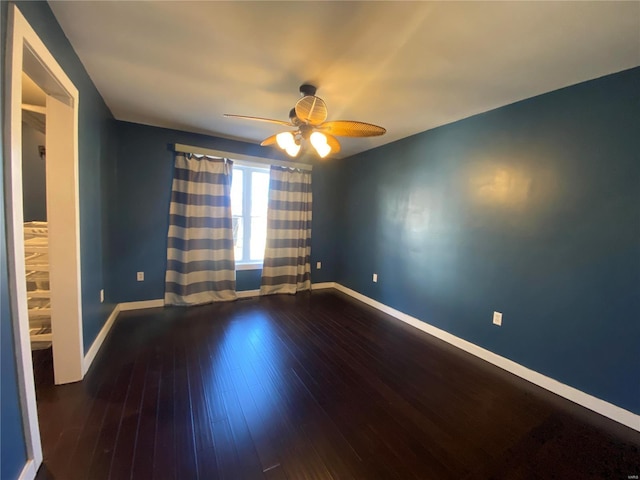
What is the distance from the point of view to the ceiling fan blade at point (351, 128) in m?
1.90

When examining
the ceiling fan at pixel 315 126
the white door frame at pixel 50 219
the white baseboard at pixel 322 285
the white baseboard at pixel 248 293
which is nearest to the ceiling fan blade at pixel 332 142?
the ceiling fan at pixel 315 126

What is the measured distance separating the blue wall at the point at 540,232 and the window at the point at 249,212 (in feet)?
6.94

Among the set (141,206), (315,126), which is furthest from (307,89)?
(141,206)

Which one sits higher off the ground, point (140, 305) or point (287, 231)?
point (287, 231)

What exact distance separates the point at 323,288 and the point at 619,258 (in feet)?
11.4

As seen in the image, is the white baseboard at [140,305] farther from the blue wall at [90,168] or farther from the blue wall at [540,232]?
the blue wall at [540,232]

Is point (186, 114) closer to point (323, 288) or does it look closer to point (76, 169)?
point (76, 169)

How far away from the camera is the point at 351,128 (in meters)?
1.94

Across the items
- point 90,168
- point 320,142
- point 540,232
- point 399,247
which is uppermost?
point 320,142

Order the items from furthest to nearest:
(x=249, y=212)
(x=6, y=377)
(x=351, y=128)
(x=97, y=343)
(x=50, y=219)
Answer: (x=249, y=212)
(x=97, y=343)
(x=351, y=128)
(x=50, y=219)
(x=6, y=377)

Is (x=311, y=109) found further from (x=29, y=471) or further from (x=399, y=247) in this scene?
(x=29, y=471)

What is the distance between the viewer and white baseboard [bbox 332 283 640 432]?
168 cm

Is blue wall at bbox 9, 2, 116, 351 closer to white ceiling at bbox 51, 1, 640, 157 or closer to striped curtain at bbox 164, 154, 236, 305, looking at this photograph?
white ceiling at bbox 51, 1, 640, 157

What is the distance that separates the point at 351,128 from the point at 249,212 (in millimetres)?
2477
